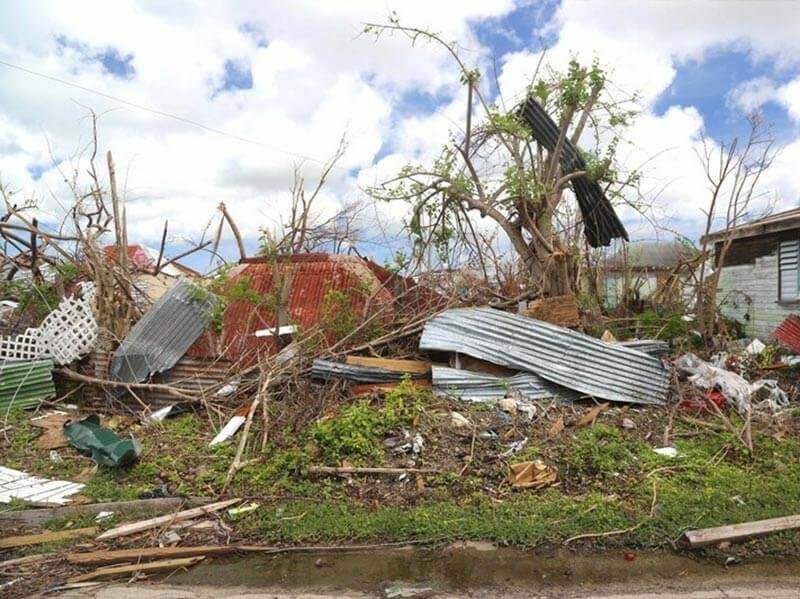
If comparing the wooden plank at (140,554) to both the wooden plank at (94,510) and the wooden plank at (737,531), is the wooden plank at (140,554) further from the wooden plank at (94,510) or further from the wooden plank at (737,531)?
the wooden plank at (737,531)

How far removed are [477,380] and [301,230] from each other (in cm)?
356

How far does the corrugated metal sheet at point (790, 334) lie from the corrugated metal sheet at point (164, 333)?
8.82 metres

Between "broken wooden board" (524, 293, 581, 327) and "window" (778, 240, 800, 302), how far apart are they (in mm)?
5033

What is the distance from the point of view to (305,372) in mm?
7312

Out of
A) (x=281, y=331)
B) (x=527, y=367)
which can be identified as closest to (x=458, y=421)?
(x=527, y=367)

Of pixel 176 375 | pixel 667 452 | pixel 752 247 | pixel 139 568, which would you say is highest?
pixel 752 247

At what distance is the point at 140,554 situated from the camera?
4.26m

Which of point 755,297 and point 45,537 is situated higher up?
point 755,297

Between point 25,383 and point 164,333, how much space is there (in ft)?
6.16

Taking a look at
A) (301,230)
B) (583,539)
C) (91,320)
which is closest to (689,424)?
(583,539)

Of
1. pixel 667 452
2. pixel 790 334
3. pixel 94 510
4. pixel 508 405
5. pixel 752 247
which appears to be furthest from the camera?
pixel 752 247

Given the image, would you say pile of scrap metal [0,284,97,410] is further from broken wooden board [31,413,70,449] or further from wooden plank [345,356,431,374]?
wooden plank [345,356,431,374]

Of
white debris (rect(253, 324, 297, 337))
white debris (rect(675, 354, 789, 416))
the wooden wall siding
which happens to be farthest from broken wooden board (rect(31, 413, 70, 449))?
the wooden wall siding

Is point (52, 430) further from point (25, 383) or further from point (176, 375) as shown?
point (176, 375)
